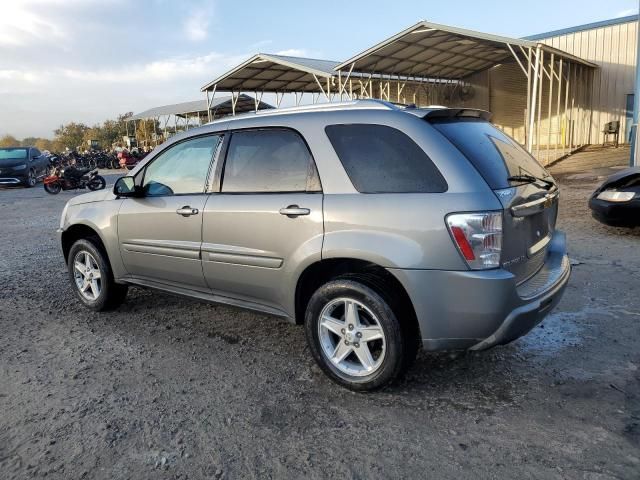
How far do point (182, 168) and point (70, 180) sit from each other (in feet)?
50.4

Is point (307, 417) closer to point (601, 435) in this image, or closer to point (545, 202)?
point (601, 435)

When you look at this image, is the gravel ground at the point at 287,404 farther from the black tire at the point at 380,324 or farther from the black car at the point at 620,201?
the black car at the point at 620,201

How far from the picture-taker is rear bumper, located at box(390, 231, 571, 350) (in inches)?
106

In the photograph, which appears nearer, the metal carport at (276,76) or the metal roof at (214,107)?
the metal carport at (276,76)

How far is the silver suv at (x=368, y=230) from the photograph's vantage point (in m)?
2.74

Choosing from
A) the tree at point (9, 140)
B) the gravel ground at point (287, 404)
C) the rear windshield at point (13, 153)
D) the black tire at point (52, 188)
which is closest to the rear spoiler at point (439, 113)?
the gravel ground at point (287, 404)

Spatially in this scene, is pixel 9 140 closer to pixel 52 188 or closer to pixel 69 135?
pixel 69 135

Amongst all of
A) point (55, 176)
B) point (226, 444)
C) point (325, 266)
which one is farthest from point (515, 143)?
point (55, 176)

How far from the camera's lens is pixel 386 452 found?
2553 mm

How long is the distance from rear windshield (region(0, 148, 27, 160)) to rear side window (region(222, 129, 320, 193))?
20.0m

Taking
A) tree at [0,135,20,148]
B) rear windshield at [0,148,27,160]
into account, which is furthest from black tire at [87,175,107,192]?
tree at [0,135,20,148]

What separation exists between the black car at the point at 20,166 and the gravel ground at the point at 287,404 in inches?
699

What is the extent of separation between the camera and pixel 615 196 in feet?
21.6

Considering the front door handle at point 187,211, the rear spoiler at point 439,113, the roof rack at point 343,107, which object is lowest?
the front door handle at point 187,211
